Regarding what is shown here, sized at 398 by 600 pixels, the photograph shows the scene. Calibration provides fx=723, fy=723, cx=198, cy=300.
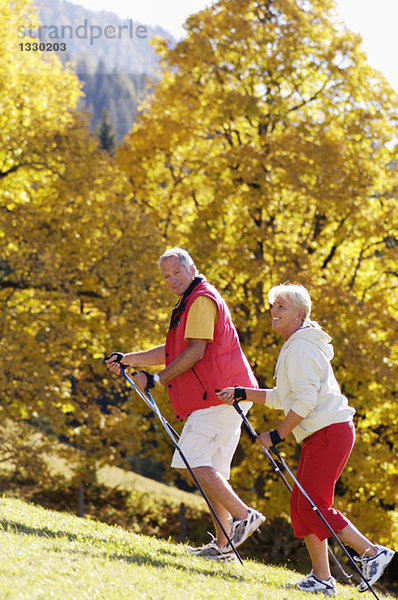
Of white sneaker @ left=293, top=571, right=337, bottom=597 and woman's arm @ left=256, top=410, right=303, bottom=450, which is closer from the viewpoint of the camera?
woman's arm @ left=256, top=410, right=303, bottom=450

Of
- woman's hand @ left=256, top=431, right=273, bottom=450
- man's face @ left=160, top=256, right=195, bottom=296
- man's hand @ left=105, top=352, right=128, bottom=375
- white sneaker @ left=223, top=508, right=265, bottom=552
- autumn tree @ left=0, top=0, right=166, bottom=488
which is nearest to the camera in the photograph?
woman's hand @ left=256, top=431, right=273, bottom=450

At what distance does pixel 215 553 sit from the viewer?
6.16 metres

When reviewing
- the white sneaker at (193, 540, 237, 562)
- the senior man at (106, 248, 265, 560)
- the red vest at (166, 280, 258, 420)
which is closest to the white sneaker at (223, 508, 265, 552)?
the senior man at (106, 248, 265, 560)

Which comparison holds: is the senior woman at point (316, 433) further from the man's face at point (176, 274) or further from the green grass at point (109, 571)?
the man's face at point (176, 274)

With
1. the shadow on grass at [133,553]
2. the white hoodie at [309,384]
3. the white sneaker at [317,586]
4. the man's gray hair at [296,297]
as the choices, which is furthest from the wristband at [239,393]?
the white sneaker at [317,586]

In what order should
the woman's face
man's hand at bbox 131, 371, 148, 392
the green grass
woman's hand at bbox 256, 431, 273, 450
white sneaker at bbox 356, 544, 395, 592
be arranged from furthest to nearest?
man's hand at bbox 131, 371, 148, 392
the woman's face
white sneaker at bbox 356, 544, 395, 592
woman's hand at bbox 256, 431, 273, 450
the green grass

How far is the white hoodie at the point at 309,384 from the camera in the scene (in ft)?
17.8

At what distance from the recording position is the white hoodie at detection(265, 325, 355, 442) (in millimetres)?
5414

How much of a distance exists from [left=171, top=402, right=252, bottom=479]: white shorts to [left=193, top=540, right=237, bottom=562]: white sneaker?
24.0 inches

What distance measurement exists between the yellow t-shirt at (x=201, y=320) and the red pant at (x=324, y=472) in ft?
3.97

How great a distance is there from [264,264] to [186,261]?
10.3 metres

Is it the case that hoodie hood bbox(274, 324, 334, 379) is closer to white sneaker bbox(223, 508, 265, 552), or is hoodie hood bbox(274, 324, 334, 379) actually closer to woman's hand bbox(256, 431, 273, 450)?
woman's hand bbox(256, 431, 273, 450)

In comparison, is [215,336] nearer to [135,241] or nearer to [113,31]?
[135,241]

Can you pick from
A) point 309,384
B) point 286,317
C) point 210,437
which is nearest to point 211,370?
point 210,437
